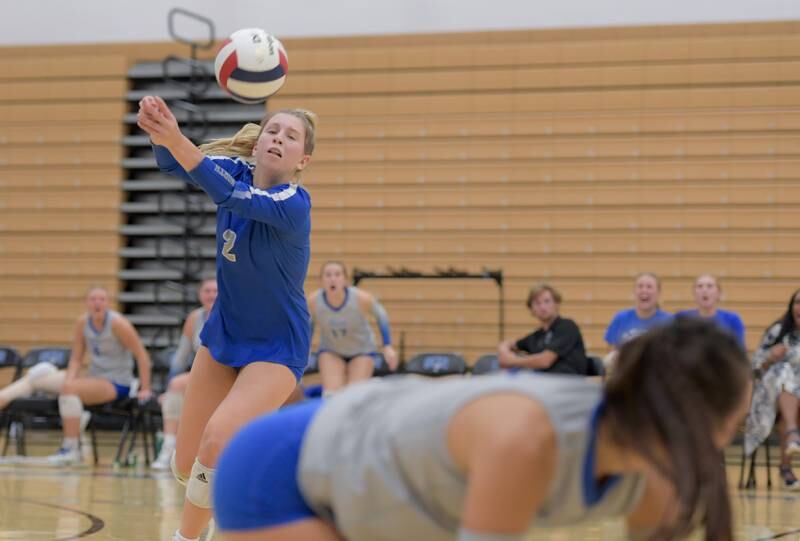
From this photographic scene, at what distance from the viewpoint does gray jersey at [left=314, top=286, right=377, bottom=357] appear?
343 inches

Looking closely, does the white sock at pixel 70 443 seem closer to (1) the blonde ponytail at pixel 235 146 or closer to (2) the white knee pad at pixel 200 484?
(1) the blonde ponytail at pixel 235 146

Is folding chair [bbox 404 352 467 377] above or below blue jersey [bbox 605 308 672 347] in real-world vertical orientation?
below

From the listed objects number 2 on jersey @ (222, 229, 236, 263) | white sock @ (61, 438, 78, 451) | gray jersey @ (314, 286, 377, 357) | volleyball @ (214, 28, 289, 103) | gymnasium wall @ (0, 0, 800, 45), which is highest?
gymnasium wall @ (0, 0, 800, 45)

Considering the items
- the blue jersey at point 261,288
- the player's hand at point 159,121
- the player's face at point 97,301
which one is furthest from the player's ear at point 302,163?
the player's face at point 97,301

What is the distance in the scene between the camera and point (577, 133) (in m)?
11.2

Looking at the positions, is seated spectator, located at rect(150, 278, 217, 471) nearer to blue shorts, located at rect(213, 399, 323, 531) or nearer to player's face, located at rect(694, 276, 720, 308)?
player's face, located at rect(694, 276, 720, 308)

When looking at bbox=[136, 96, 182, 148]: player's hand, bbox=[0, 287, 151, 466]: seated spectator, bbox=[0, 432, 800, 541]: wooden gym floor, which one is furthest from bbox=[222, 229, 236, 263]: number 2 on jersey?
bbox=[0, 287, 151, 466]: seated spectator

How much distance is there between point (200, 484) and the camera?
3.41 meters

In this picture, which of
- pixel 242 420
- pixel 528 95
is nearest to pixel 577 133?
pixel 528 95

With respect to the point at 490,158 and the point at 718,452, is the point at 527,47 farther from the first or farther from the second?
the point at 718,452

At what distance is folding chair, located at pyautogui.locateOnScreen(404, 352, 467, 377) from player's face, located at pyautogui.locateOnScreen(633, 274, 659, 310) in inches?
71.2

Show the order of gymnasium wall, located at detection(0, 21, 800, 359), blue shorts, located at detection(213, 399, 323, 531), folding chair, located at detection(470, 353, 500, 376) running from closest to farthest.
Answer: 1. blue shorts, located at detection(213, 399, 323, 531)
2. folding chair, located at detection(470, 353, 500, 376)
3. gymnasium wall, located at detection(0, 21, 800, 359)

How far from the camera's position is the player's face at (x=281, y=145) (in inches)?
144

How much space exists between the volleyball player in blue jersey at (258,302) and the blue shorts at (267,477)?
64.4 inches
